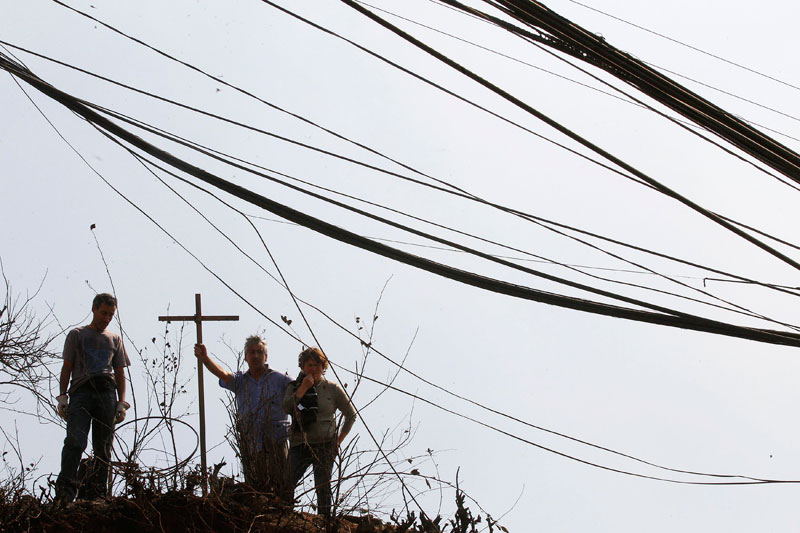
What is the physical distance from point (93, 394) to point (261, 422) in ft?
3.62

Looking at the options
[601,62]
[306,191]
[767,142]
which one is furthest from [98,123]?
[767,142]

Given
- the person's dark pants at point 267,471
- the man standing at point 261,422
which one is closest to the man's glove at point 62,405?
the man standing at point 261,422

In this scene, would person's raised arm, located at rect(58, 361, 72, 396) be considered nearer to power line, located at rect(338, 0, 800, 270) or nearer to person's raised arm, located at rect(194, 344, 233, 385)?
person's raised arm, located at rect(194, 344, 233, 385)

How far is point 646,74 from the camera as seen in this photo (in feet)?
10.8

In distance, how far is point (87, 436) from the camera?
5875 millimetres

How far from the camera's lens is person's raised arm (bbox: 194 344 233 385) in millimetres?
6535

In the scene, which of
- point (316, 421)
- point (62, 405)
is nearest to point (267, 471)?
point (316, 421)

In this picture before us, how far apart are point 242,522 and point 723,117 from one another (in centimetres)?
388

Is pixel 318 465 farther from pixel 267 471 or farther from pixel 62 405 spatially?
pixel 62 405

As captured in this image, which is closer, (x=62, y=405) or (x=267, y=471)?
(x=267, y=471)

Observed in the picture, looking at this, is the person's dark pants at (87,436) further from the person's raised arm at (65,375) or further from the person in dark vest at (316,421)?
the person in dark vest at (316,421)

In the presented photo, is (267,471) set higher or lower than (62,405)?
lower

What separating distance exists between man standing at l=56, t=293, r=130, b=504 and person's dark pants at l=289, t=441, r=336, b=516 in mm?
1189

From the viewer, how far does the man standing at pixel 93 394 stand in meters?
5.80
